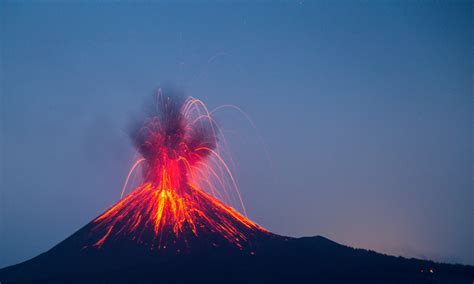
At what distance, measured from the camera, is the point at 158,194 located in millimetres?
50219

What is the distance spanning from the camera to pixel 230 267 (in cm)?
4219

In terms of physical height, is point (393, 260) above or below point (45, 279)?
above

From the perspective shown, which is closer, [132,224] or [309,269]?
[309,269]

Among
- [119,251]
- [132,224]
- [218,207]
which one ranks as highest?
[218,207]

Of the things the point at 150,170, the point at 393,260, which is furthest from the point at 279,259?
the point at 150,170

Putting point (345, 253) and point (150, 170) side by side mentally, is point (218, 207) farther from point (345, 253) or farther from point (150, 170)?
point (345, 253)

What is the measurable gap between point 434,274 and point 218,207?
18.0 metres

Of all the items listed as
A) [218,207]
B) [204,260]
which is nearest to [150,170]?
[218,207]

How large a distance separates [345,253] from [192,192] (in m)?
13.6

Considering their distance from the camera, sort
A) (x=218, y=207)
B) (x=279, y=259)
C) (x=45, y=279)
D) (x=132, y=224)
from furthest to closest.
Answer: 1. (x=218, y=207)
2. (x=132, y=224)
3. (x=279, y=259)
4. (x=45, y=279)

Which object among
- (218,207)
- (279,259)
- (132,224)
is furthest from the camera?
(218,207)

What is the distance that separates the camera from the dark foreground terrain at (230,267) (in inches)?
1610

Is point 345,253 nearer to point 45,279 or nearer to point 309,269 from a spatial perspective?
point 309,269

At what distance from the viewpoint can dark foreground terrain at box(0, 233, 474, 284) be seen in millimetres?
40906
